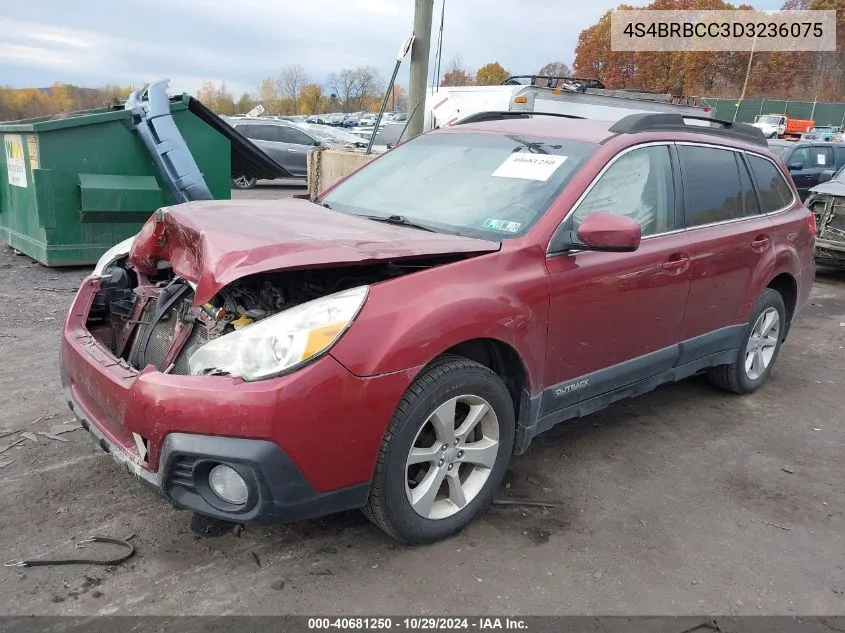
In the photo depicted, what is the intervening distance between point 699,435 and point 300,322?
2.80 meters

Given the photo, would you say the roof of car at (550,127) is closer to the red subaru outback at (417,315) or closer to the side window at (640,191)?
the red subaru outback at (417,315)

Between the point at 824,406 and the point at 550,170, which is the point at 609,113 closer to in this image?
the point at 824,406

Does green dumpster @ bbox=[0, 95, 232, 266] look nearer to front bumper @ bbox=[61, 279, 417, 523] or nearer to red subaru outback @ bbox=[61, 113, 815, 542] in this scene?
red subaru outback @ bbox=[61, 113, 815, 542]

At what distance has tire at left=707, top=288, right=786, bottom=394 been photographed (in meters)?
4.57

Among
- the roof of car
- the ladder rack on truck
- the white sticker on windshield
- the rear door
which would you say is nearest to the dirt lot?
the rear door

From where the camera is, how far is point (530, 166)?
3383 millimetres

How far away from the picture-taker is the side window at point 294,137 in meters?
17.3

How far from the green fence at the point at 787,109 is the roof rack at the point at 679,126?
5410 cm

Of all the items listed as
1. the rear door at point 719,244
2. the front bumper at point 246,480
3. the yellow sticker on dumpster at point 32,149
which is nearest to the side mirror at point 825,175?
the rear door at point 719,244

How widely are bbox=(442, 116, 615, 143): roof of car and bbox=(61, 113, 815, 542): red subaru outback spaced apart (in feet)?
0.07

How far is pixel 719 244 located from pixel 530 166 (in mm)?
1348

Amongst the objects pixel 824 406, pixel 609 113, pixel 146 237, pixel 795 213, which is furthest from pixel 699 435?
pixel 609 113

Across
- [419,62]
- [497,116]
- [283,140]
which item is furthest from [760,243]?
[283,140]

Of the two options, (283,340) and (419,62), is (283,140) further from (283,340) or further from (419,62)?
(283,340)
